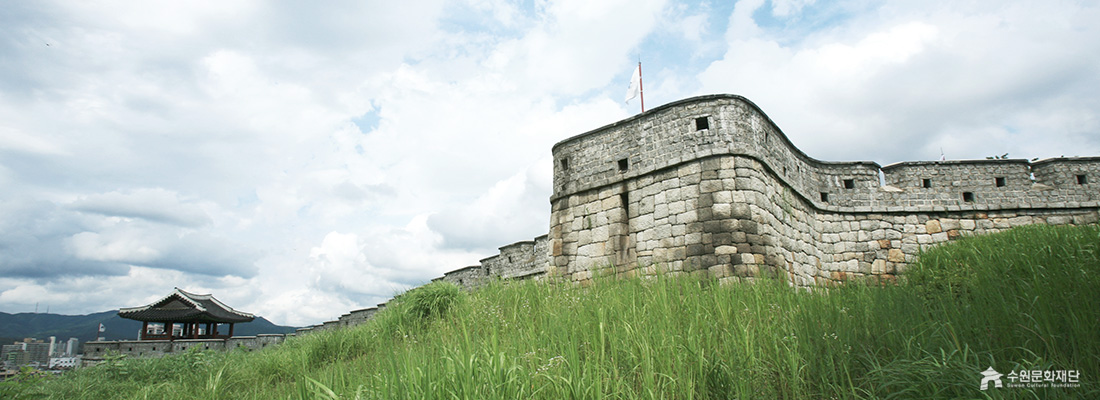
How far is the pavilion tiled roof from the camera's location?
19797 mm

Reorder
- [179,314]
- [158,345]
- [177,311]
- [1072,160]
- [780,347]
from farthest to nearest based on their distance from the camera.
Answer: [177,311] < [179,314] < [158,345] < [1072,160] < [780,347]

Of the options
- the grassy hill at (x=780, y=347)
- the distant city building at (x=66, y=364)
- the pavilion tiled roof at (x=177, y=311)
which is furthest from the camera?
the pavilion tiled roof at (x=177, y=311)

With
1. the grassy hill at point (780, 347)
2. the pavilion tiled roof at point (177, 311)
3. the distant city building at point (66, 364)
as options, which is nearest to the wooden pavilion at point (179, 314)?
the pavilion tiled roof at point (177, 311)

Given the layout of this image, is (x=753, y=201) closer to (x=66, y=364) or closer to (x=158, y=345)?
(x=66, y=364)

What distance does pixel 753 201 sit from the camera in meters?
8.07

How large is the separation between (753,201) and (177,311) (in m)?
22.4

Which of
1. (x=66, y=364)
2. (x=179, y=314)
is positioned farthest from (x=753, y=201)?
(x=179, y=314)

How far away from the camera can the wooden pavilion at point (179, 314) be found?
1986 cm

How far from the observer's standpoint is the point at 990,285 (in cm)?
388

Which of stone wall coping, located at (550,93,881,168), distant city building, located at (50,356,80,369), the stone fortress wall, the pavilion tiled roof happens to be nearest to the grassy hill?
the stone fortress wall

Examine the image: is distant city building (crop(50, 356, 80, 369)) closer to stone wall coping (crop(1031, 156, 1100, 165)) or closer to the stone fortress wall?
the stone fortress wall

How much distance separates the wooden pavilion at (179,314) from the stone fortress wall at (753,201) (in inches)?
643

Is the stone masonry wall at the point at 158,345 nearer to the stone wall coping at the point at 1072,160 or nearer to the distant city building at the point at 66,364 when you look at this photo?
the distant city building at the point at 66,364

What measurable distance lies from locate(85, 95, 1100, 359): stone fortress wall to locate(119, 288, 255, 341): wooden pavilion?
53.6 ft
